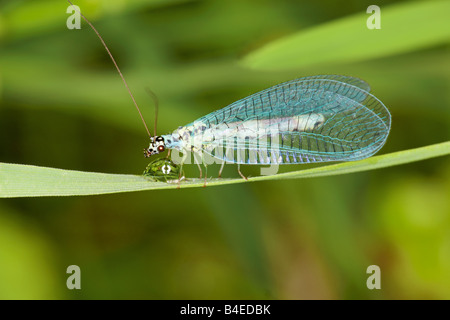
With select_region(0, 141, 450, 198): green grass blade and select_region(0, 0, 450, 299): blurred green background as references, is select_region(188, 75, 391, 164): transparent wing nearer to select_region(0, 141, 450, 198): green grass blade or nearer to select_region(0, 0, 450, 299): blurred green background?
select_region(0, 0, 450, 299): blurred green background

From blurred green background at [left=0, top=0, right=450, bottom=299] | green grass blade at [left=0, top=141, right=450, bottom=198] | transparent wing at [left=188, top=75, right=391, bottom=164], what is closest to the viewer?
green grass blade at [left=0, top=141, right=450, bottom=198]

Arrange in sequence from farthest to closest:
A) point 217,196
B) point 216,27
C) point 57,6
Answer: point 216,27
point 217,196
point 57,6

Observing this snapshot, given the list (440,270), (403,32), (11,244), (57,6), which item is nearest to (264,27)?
(403,32)

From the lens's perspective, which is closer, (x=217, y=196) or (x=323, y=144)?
(x=323, y=144)

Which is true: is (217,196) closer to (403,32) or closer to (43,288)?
(43,288)

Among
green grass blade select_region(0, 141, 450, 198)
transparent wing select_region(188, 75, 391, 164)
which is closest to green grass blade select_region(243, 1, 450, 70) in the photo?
transparent wing select_region(188, 75, 391, 164)

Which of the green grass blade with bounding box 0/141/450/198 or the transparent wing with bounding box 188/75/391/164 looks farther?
the transparent wing with bounding box 188/75/391/164

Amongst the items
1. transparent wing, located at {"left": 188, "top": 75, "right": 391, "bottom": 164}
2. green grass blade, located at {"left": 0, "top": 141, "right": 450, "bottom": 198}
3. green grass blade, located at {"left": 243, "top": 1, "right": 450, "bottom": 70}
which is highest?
green grass blade, located at {"left": 243, "top": 1, "right": 450, "bottom": 70}
